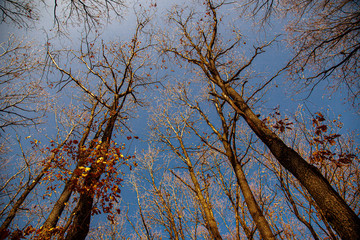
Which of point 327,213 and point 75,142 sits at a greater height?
point 75,142

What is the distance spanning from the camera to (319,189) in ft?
6.62

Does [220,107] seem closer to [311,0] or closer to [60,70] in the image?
[311,0]

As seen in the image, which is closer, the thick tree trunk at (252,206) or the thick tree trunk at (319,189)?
the thick tree trunk at (319,189)

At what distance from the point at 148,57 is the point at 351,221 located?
633cm

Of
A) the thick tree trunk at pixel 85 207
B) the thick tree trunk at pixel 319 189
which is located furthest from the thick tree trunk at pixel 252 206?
the thick tree trunk at pixel 85 207

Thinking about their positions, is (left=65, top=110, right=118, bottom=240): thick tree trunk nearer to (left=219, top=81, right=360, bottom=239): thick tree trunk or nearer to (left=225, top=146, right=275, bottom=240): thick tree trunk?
(left=225, top=146, right=275, bottom=240): thick tree trunk

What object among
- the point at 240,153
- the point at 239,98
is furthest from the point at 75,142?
the point at 239,98

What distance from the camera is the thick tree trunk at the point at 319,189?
5.65 feet

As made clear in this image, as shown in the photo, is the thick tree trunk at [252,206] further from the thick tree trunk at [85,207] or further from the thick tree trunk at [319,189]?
the thick tree trunk at [85,207]

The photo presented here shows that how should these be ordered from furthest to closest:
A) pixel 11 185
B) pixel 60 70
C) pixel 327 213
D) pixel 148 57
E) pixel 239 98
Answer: pixel 11 185 < pixel 148 57 < pixel 60 70 < pixel 239 98 < pixel 327 213

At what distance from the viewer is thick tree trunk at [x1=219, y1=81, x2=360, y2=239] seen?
1.72 meters

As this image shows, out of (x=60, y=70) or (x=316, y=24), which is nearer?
(x=316, y=24)

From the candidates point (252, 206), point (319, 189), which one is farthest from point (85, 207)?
point (319, 189)

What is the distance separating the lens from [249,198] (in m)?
2.81
